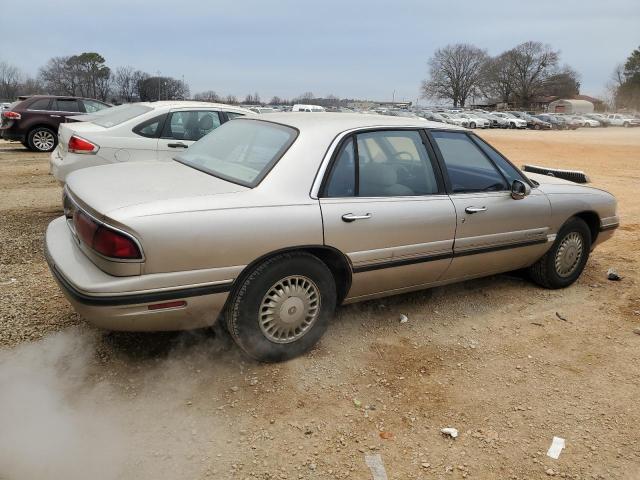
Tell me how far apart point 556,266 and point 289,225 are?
2.86 metres

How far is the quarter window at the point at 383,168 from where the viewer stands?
3.30 metres

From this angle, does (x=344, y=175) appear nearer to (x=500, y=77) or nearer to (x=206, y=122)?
(x=206, y=122)

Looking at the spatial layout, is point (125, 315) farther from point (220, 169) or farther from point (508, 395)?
point (508, 395)

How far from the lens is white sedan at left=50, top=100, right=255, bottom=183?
20.1 feet

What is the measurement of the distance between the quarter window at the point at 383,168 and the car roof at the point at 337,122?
8 cm

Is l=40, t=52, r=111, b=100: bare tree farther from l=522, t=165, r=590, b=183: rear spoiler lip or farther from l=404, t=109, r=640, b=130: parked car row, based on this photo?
l=522, t=165, r=590, b=183: rear spoiler lip

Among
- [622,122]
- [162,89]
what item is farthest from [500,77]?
[162,89]

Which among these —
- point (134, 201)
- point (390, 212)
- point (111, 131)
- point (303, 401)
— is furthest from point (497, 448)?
point (111, 131)

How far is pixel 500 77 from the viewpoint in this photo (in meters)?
94.2

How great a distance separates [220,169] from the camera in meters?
3.42

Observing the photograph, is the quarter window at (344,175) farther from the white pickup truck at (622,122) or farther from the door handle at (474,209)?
the white pickup truck at (622,122)

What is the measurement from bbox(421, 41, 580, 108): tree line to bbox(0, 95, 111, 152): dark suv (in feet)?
300

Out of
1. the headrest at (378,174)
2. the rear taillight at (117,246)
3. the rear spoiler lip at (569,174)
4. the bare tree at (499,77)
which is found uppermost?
the bare tree at (499,77)

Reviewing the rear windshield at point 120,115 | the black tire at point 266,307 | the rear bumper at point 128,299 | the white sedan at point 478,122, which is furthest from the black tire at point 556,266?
the white sedan at point 478,122
